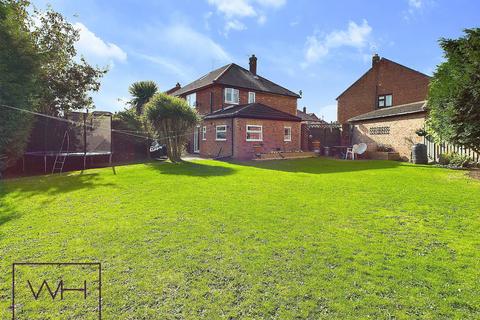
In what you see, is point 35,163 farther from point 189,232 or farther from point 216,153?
point 189,232

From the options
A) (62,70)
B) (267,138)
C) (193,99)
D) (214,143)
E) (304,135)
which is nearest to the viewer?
(62,70)

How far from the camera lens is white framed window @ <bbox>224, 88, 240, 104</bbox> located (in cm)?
2594

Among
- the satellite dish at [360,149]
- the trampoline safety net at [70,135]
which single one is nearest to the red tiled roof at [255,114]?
the satellite dish at [360,149]

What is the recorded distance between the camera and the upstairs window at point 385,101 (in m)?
27.5

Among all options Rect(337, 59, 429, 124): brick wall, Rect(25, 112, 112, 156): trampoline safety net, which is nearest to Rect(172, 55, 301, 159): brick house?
Rect(25, 112, 112, 156): trampoline safety net

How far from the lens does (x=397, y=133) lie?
63.2 feet

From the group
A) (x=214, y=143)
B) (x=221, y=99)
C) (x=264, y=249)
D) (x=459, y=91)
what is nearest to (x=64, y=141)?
(x=214, y=143)

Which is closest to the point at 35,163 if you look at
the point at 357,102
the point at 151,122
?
the point at 151,122

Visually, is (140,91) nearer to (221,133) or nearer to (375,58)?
(221,133)

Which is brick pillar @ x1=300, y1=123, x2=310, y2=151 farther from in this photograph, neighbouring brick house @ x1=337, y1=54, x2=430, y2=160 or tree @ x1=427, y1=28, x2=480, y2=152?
tree @ x1=427, y1=28, x2=480, y2=152

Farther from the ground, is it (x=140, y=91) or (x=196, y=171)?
(x=140, y=91)

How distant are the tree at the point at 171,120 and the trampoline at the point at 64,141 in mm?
3271

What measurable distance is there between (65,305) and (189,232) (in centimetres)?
216

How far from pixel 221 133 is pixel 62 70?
12.2 meters
